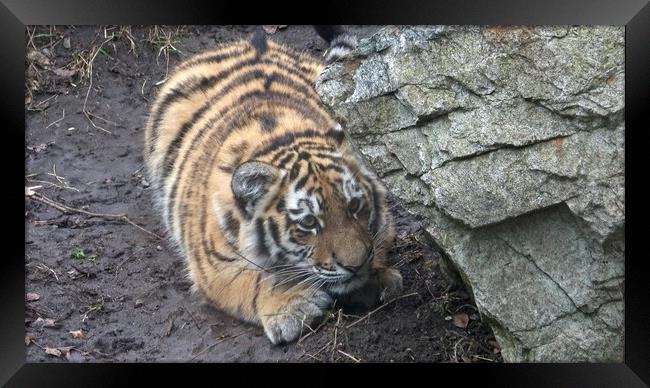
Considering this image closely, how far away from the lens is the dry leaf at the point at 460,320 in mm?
3436

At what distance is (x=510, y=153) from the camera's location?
326cm

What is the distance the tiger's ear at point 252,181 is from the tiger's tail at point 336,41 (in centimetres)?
60

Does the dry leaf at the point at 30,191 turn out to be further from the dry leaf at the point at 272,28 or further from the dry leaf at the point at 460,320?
the dry leaf at the point at 460,320

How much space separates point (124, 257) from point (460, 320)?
1510 millimetres

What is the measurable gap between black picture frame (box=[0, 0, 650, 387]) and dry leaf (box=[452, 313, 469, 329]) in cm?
18

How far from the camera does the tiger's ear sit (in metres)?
3.31

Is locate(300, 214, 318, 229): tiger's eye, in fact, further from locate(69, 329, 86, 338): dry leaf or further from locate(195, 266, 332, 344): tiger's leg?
locate(69, 329, 86, 338): dry leaf

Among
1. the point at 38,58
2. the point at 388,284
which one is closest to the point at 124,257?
the point at 38,58

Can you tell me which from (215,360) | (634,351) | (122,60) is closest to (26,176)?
(122,60)

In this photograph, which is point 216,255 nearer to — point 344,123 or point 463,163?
point 344,123

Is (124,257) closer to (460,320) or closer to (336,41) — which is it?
(336,41)

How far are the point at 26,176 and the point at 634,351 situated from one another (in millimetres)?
2718
